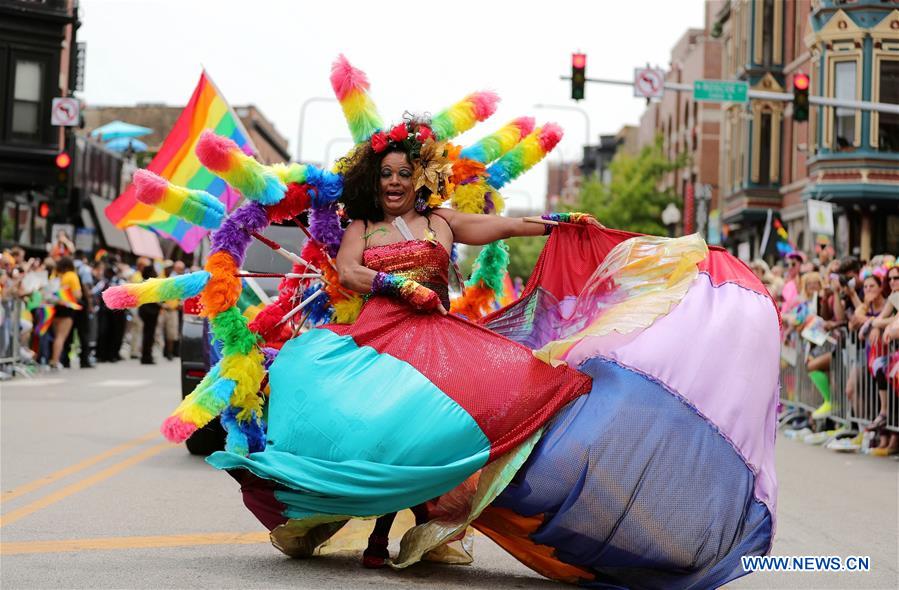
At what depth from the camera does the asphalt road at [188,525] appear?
248 inches

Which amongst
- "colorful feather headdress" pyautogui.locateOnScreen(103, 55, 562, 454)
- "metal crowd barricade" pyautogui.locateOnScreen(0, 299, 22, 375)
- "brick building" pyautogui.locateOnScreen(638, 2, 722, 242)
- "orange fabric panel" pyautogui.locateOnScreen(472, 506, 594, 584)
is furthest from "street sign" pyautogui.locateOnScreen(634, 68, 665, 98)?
"brick building" pyautogui.locateOnScreen(638, 2, 722, 242)

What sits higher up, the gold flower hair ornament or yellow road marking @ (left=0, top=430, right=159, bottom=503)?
the gold flower hair ornament

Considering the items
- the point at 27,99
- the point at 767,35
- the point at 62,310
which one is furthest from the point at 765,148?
the point at 62,310

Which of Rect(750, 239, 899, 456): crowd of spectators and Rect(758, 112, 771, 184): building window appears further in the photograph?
Rect(758, 112, 771, 184): building window

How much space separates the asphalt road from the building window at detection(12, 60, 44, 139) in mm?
26640

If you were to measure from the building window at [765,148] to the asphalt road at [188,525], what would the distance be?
1227 inches

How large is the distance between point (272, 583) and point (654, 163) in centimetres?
5297

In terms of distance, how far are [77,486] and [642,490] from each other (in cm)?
520

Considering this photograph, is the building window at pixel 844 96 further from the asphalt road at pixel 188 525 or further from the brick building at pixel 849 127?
the asphalt road at pixel 188 525

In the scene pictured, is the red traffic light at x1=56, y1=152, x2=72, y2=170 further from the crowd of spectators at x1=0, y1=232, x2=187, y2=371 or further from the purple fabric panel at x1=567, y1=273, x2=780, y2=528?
the purple fabric panel at x1=567, y1=273, x2=780, y2=528

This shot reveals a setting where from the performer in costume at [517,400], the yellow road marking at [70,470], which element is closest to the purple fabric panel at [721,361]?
the performer in costume at [517,400]

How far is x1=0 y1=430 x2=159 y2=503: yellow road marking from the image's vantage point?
918cm

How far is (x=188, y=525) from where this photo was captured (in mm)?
7918

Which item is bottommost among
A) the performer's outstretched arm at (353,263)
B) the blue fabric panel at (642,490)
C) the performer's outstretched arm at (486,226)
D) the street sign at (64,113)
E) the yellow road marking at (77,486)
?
the yellow road marking at (77,486)
